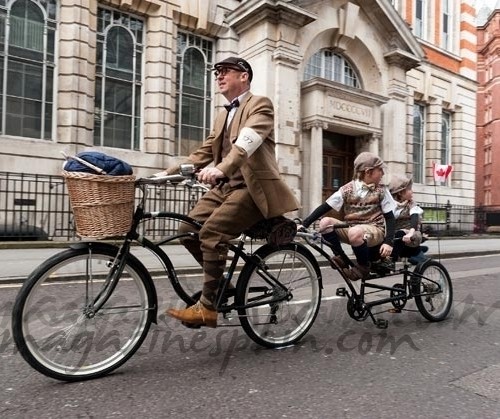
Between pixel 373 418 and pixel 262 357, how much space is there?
3.72ft

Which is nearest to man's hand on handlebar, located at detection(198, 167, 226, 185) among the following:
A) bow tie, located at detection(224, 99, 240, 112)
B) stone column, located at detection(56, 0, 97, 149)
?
bow tie, located at detection(224, 99, 240, 112)

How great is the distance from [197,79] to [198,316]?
13.9m

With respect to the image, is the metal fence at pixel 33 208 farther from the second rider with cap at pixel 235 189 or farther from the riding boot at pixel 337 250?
the second rider with cap at pixel 235 189

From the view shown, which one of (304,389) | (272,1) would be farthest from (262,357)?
(272,1)

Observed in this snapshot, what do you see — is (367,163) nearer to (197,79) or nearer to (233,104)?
(233,104)

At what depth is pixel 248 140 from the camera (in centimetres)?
311

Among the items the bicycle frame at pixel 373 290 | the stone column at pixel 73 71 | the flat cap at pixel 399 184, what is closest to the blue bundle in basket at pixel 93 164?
the bicycle frame at pixel 373 290

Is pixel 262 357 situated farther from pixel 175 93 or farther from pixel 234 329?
pixel 175 93

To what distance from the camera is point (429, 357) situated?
365cm

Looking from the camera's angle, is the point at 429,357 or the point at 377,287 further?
the point at 377,287

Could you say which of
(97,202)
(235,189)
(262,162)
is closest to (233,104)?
(262,162)

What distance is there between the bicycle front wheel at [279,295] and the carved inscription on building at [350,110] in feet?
45.1

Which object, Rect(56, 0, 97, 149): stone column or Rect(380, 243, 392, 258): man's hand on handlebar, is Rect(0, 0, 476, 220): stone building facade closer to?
Rect(56, 0, 97, 149): stone column

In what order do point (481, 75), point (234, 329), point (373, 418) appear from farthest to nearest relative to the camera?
point (481, 75) < point (234, 329) < point (373, 418)
